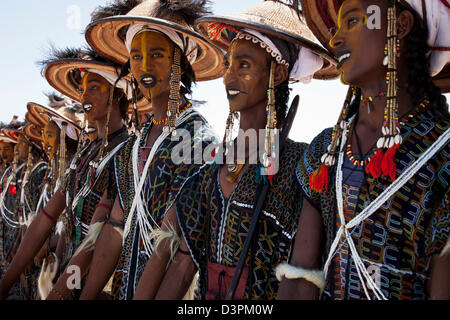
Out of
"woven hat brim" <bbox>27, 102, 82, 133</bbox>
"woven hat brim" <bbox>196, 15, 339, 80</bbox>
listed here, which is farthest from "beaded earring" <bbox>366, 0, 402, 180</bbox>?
"woven hat brim" <bbox>27, 102, 82, 133</bbox>

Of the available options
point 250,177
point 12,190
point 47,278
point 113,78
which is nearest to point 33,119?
point 12,190

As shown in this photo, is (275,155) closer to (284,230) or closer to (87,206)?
(284,230)

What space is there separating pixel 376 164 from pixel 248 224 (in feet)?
3.04

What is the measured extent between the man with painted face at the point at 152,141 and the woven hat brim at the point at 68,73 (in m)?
0.58

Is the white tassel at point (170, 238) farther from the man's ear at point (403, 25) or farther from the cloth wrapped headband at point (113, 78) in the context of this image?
the cloth wrapped headband at point (113, 78)

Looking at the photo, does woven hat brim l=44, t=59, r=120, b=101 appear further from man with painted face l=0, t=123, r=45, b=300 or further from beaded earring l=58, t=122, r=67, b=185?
man with painted face l=0, t=123, r=45, b=300

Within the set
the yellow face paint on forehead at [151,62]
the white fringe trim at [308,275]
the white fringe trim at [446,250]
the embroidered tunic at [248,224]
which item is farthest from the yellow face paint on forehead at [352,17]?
the yellow face paint on forehead at [151,62]

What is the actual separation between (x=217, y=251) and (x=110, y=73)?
2.96 m

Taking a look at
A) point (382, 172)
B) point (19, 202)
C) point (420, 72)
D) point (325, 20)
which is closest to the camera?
point (382, 172)

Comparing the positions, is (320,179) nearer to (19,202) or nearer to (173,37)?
(173,37)

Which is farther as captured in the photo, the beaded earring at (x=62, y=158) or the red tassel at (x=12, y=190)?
the red tassel at (x=12, y=190)

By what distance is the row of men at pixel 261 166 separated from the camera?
6.48ft

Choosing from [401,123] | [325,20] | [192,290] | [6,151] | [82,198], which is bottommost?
[192,290]

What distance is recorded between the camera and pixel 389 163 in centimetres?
195
